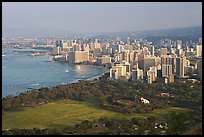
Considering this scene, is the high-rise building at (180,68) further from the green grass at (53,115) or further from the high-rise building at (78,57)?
the high-rise building at (78,57)

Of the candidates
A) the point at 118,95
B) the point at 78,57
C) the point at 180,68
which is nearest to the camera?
the point at 118,95

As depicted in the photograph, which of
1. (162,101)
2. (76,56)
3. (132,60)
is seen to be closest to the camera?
(162,101)

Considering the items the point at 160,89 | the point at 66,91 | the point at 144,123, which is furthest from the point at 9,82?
the point at 144,123

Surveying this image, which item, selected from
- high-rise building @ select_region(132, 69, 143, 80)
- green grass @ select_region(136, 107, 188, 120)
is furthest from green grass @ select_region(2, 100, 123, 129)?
high-rise building @ select_region(132, 69, 143, 80)

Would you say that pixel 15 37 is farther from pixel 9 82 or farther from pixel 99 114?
pixel 99 114

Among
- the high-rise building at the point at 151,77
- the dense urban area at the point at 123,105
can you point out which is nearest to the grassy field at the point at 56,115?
the dense urban area at the point at 123,105

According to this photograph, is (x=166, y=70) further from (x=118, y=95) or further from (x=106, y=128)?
(x=106, y=128)

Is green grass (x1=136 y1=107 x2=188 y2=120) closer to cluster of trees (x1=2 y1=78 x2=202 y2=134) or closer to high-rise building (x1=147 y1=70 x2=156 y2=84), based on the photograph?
cluster of trees (x1=2 y1=78 x2=202 y2=134)

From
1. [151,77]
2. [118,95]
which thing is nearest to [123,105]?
[118,95]
